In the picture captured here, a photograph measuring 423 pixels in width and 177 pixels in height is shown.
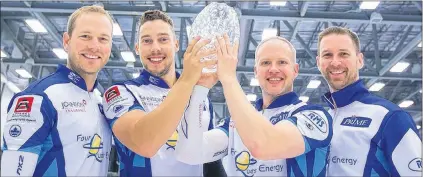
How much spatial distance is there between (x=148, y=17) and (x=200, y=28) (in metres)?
0.70

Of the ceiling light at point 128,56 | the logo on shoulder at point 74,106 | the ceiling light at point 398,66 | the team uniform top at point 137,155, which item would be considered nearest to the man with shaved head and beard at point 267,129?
the team uniform top at point 137,155

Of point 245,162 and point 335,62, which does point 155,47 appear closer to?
point 245,162

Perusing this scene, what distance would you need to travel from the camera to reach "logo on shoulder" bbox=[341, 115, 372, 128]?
327 centimetres

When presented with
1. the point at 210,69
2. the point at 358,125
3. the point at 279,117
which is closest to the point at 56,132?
the point at 210,69

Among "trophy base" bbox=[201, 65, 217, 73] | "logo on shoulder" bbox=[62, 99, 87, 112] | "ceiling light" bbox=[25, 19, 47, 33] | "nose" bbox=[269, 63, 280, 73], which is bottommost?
"logo on shoulder" bbox=[62, 99, 87, 112]

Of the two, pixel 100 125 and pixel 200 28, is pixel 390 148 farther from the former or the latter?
pixel 100 125

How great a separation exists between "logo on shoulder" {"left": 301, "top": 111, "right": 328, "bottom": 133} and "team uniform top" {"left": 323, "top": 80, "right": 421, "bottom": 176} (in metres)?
0.50

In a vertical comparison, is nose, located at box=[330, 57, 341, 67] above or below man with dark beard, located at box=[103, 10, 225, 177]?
above

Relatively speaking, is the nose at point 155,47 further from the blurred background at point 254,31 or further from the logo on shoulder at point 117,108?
the blurred background at point 254,31

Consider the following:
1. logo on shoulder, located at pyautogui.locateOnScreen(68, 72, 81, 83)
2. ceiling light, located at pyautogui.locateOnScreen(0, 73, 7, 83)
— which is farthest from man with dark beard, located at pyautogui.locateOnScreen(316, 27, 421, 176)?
ceiling light, located at pyautogui.locateOnScreen(0, 73, 7, 83)

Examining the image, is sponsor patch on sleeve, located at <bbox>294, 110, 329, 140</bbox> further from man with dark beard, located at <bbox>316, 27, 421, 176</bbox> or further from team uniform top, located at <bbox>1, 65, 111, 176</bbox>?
team uniform top, located at <bbox>1, 65, 111, 176</bbox>

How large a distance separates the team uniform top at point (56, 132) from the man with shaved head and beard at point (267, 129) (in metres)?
0.68

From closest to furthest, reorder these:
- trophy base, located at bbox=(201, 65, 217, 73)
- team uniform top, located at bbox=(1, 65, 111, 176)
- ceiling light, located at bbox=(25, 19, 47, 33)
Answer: trophy base, located at bbox=(201, 65, 217, 73) → team uniform top, located at bbox=(1, 65, 111, 176) → ceiling light, located at bbox=(25, 19, 47, 33)

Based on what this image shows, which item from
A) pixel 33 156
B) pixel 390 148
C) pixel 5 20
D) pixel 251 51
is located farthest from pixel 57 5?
pixel 390 148
